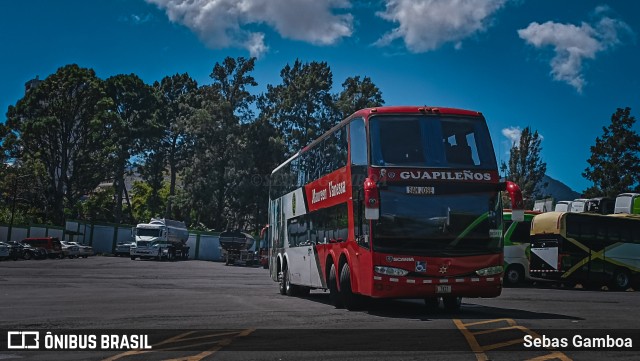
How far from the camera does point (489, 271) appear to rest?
1395cm

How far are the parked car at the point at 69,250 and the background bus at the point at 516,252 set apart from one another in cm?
3914

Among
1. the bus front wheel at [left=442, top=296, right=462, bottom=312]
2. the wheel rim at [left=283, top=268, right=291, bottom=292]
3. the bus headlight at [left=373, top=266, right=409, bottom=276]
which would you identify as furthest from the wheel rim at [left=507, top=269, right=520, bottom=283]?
the bus headlight at [left=373, top=266, right=409, bottom=276]

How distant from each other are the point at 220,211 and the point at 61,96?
19.1 meters

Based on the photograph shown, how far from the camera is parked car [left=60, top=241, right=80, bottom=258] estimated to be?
187 ft

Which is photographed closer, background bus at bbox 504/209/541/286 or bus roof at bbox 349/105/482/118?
bus roof at bbox 349/105/482/118

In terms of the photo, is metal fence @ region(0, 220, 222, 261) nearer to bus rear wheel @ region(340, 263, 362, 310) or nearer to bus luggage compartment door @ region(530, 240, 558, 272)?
bus luggage compartment door @ region(530, 240, 558, 272)

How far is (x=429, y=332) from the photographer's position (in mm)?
10891

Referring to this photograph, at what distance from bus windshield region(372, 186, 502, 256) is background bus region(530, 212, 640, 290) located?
16979 millimetres

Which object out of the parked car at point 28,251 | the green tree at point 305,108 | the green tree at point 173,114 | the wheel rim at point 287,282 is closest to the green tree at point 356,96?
the green tree at point 305,108

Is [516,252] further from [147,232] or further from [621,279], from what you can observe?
[147,232]

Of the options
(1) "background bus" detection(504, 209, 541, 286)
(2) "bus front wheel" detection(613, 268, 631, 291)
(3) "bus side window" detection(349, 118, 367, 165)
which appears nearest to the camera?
(3) "bus side window" detection(349, 118, 367, 165)

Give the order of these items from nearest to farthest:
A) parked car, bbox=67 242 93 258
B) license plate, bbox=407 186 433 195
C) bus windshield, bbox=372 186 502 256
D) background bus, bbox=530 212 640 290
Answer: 1. bus windshield, bbox=372 186 502 256
2. license plate, bbox=407 186 433 195
3. background bus, bbox=530 212 640 290
4. parked car, bbox=67 242 93 258

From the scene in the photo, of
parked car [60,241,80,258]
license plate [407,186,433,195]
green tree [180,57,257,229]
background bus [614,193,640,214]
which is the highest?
green tree [180,57,257,229]

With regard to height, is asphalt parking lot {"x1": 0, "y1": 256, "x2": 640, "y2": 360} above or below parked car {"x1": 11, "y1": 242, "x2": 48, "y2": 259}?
below
